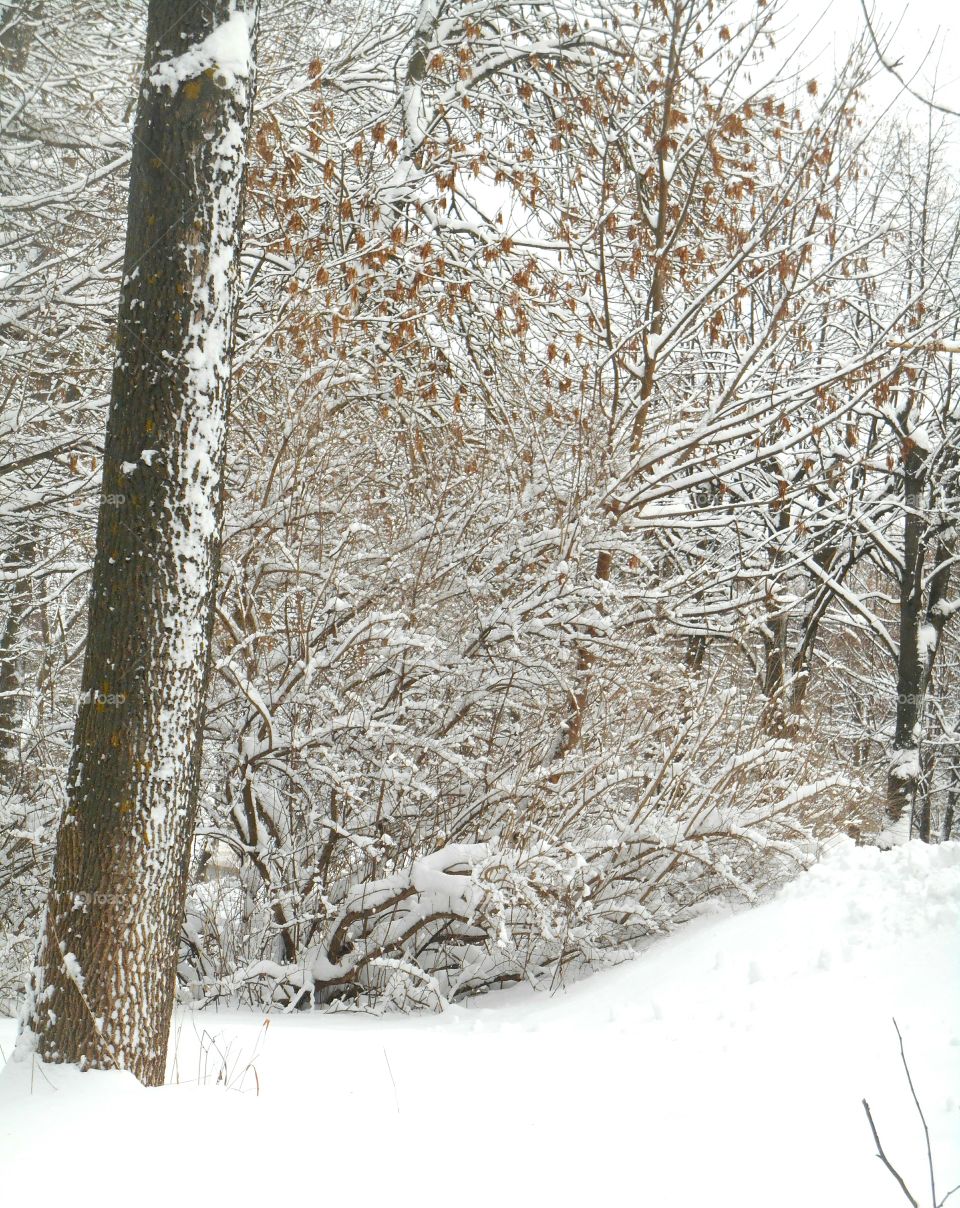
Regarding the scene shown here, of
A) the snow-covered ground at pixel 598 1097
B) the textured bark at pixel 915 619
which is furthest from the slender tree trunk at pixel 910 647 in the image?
the snow-covered ground at pixel 598 1097

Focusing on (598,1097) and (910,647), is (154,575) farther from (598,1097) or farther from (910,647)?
(910,647)

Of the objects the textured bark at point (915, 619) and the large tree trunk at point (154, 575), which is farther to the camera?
the textured bark at point (915, 619)

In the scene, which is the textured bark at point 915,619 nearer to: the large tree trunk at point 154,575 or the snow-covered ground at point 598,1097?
the snow-covered ground at point 598,1097

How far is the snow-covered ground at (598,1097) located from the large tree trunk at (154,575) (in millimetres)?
300

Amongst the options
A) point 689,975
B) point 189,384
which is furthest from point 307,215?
point 689,975

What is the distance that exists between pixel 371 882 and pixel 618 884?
5.03 ft

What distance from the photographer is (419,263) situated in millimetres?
7012

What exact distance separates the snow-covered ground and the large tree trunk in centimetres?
30

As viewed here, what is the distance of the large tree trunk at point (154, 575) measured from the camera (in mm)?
3344

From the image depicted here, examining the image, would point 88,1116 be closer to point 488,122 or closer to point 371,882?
point 371,882

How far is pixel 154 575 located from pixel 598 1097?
2381mm

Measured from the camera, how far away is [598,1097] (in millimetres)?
3559

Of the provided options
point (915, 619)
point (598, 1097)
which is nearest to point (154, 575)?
point (598, 1097)

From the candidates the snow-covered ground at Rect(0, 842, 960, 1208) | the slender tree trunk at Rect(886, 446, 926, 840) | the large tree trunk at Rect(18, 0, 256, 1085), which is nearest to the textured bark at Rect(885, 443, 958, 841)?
the slender tree trunk at Rect(886, 446, 926, 840)
